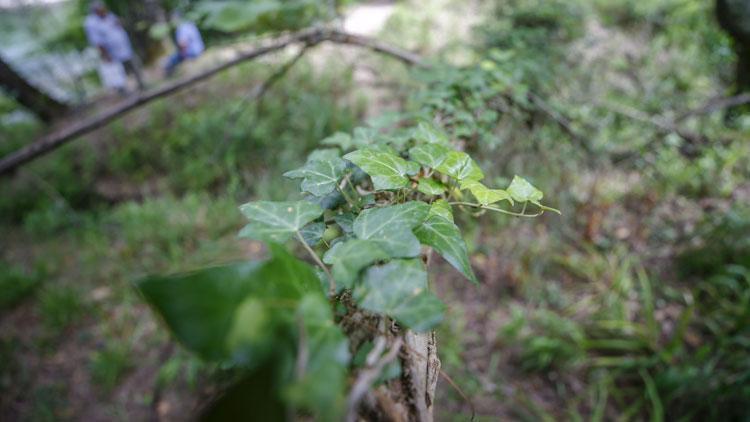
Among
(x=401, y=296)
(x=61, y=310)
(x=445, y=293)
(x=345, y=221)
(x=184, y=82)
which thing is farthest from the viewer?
(x=61, y=310)

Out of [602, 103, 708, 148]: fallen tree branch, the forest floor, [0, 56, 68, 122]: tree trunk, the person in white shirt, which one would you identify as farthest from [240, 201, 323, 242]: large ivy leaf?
[0, 56, 68, 122]: tree trunk

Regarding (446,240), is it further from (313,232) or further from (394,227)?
(313,232)

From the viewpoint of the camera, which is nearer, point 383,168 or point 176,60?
point 383,168

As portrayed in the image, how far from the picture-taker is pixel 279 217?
1.98ft

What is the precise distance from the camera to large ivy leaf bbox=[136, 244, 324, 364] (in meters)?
0.33

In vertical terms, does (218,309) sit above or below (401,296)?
above

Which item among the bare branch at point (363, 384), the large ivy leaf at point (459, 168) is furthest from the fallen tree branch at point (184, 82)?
the bare branch at point (363, 384)

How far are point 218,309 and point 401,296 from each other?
215 millimetres

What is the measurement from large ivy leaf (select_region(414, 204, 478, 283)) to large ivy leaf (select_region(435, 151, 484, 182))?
0.12 m

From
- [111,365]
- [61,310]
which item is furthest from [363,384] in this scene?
[61,310]

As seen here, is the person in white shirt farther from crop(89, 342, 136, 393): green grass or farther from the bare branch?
the bare branch

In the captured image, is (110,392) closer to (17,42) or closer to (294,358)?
(294,358)

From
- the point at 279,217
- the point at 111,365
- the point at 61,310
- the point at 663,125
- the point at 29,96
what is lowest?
the point at 111,365

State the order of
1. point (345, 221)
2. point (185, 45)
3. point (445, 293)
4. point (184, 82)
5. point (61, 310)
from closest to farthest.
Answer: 1. point (345, 221)
2. point (184, 82)
3. point (445, 293)
4. point (61, 310)
5. point (185, 45)
